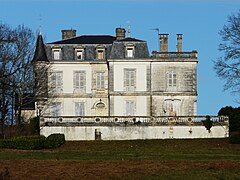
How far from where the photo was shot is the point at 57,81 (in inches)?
2179

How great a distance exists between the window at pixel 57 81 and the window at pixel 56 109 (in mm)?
1088

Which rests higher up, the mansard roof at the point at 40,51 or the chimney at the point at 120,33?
the chimney at the point at 120,33

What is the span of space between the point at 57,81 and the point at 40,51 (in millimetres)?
2959

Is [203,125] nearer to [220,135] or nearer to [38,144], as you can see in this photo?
[220,135]

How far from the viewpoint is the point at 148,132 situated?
4716 centimetres

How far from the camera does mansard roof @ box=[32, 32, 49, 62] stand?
2108 inches

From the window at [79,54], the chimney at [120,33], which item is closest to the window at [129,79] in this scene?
the window at [79,54]

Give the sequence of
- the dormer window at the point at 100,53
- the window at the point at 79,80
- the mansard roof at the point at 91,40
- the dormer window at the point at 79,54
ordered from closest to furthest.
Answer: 1. the window at the point at 79,80
2. the dormer window at the point at 79,54
3. the dormer window at the point at 100,53
4. the mansard roof at the point at 91,40

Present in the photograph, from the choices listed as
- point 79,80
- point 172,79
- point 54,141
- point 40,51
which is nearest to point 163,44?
point 172,79

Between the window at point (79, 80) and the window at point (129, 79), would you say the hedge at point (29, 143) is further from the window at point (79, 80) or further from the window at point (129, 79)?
the window at point (79, 80)

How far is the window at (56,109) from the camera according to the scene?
55109 mm

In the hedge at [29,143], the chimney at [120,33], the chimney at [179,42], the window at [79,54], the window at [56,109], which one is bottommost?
the hedge at [29,143]

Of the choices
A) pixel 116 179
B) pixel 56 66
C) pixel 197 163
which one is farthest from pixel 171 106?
pixel 116 179

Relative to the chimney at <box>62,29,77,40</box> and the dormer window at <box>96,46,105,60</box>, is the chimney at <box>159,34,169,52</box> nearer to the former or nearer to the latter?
the dormer window at <box>96,46,105,60</box>
